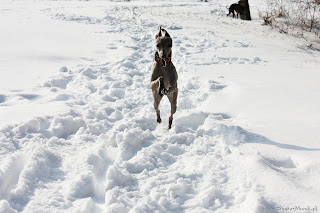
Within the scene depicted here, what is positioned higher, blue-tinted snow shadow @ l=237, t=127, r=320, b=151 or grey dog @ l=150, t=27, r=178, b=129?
grey dog @ l=150, t=27, r=178, b=129

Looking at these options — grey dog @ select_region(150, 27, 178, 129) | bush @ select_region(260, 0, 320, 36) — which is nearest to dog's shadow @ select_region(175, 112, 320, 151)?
grey dog @ select_region(150, 27, 178, 129)

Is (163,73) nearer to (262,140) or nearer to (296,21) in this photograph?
(262,140)

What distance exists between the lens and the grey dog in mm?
4133

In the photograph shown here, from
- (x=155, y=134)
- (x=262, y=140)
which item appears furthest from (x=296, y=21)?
(x=155, y=134)

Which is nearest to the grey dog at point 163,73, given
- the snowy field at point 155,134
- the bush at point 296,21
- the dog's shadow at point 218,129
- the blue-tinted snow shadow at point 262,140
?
the dog's shadow at point 218,129

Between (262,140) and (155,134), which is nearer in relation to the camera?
(262,140)

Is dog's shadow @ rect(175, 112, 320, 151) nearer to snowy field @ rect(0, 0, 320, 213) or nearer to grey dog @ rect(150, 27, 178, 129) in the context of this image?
snowy field @ rect(0, 0, 320, 213)

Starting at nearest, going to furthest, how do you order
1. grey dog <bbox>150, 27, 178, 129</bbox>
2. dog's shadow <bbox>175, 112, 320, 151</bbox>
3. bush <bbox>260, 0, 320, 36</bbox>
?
dog's shadow <bbox>175, 112, 320, 151</bbox> → grey dog <bbox>150, 27, 178, 129</bbox> → bush <bbox>260, 0, 320, 36</bbox>

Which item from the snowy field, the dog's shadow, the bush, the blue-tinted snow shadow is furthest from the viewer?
the bush

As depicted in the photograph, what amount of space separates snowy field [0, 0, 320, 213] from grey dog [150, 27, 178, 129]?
528 mm

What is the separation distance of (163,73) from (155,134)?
3.15ft

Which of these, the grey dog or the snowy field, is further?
the grey dog

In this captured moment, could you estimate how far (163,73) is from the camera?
4555mm

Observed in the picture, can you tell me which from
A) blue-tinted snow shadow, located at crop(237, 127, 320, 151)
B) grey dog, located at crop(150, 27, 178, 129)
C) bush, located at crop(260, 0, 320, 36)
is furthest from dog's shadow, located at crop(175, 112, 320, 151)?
bush, located at crop(260, 0, 320, 36)
